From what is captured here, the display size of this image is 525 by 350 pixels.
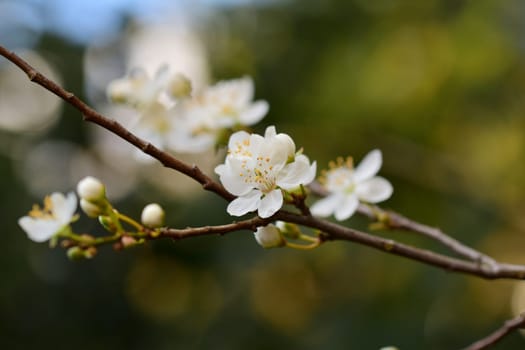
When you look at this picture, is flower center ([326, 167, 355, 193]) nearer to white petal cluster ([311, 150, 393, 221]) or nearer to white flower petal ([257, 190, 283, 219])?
white petal cluster ([311, 150, 393, 221])

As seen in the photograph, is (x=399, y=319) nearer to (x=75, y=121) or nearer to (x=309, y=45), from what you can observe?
(x=309, y=45)

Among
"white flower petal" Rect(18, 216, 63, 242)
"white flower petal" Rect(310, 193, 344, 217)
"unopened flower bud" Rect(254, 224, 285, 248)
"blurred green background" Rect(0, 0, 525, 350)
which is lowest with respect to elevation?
"unopened flower bud" Rect(254, 224, 285, 248)

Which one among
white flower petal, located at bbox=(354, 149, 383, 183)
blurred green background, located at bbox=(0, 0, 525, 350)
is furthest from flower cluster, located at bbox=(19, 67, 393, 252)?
blurred green background, located at bbox=(0, 0, 525, 350)

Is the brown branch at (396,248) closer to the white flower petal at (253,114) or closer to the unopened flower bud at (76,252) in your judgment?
the unopened flower bud at (76,252)

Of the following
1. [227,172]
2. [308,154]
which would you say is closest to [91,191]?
[227,172]

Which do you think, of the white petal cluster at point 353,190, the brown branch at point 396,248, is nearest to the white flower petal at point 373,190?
the white petal cluster at point 353,190

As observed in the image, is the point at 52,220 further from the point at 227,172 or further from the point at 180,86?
the point at 180,86
